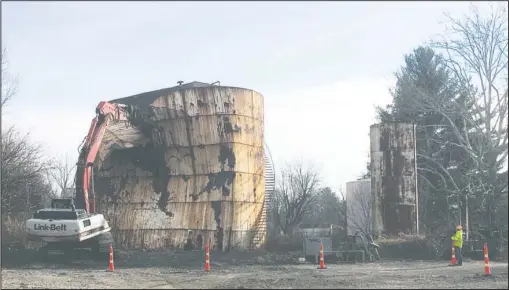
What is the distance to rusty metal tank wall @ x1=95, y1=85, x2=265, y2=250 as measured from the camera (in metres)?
25.5

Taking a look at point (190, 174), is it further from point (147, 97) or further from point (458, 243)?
point (458, 243)

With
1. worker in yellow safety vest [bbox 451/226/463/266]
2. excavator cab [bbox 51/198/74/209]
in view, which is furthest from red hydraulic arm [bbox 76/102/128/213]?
worker in yellow safety vest [bbox 451/226/463/266]

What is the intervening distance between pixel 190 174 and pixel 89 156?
496 cm

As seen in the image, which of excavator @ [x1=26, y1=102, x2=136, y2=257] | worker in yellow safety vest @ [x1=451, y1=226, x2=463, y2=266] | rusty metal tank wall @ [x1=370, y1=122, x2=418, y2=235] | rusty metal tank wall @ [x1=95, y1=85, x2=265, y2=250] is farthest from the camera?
rusty metal tank wall @ [x1=370, y1=122, x2=418, y2=235]

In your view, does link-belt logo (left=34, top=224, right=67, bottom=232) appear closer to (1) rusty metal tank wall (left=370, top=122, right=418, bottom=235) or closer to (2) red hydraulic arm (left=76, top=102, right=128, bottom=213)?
(2) red hydraulic arm (left=76, top=102, right=128, bottom=213)

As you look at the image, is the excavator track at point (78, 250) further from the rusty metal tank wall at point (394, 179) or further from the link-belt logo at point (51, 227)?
the rusty metal tank wall at point (394, 179)

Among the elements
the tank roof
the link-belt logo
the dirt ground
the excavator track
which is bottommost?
the dirt ground

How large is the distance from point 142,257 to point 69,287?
363 inches

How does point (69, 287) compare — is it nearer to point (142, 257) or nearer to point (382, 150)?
point (142, 257)

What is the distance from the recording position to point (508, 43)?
29.2 meters

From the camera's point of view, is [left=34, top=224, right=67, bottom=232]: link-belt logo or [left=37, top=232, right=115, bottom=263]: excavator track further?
[left=37, top=232, right=115, bottom=263]: excavator track

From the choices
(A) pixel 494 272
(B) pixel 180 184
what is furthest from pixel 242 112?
(A) pixel 494 272

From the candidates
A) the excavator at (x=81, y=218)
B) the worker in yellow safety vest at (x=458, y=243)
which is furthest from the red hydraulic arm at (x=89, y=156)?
the worker in yellow safety vest at (x=458, y=243)

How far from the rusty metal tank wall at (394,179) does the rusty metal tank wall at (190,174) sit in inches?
227
